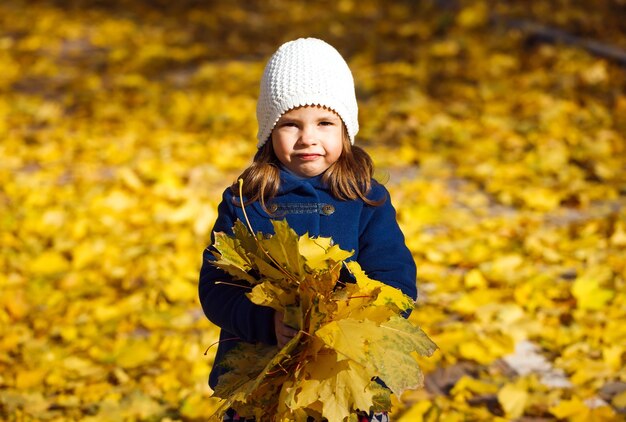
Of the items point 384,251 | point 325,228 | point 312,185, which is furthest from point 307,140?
point 384,251

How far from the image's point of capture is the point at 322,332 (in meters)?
1.91

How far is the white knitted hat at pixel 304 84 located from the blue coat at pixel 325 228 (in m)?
0.16

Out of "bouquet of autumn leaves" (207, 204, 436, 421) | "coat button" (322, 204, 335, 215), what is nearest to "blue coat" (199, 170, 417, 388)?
"coat button" (322, 204, 335, 215)

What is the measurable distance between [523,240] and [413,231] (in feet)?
1.87

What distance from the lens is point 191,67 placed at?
9.25m

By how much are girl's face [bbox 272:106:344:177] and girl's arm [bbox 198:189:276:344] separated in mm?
188

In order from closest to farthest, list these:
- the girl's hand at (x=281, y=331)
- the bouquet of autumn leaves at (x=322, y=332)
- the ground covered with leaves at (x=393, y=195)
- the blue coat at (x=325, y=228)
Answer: the bouquet of autumn leaves at (x=322, y=332) → the girl's hand at (x=281, y=331) → the blue coat at (x=325, y=228) → the ground covered with leaves at (x=393, y=195)

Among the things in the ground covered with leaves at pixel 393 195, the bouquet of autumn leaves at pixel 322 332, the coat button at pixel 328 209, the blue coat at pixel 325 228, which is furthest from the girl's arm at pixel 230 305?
the ground covered with leaves at pixel 393 195

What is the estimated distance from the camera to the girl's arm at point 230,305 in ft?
6.97

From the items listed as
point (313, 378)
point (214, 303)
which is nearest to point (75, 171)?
point (214, 303)

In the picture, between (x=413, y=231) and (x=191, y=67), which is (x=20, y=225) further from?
(x=191, y=67)

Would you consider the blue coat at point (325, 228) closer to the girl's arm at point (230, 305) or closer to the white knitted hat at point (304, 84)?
the girl's arm at point (230, 305)

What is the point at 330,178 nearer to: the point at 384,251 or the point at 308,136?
the point at 308,136

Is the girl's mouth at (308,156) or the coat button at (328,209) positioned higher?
the girl's mouth at (308,156)
